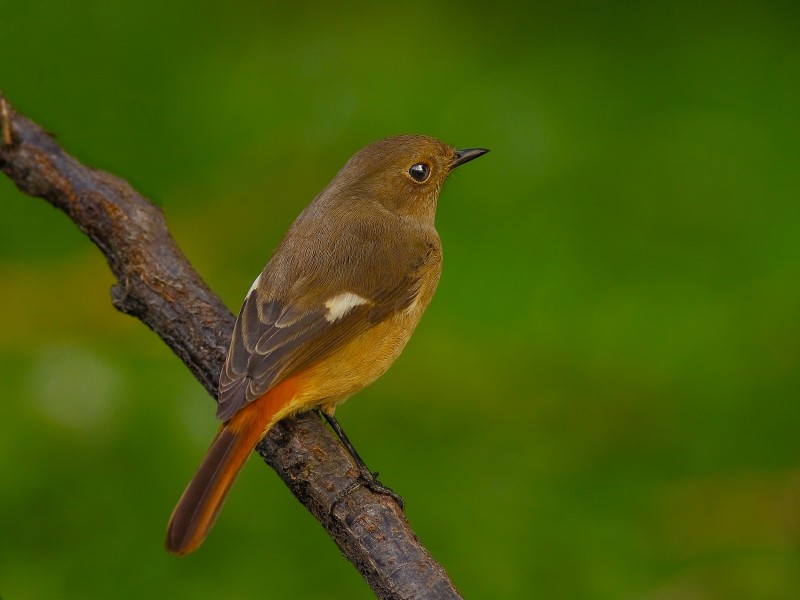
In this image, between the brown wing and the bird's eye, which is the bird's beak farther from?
the brown wing

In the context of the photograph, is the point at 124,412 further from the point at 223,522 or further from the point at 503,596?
the point at 503,596

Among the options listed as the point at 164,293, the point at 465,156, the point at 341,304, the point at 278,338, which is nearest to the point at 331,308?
the point at 341,304

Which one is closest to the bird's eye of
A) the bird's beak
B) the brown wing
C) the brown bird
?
the brown bird

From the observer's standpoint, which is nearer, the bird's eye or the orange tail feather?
the orange tail feather

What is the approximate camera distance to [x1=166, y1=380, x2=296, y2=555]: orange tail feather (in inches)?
115

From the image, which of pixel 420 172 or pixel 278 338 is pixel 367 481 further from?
pixel 420 172

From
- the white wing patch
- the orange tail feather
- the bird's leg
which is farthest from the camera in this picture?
the white wing patch

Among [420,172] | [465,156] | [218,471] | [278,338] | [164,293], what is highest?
[465,156]

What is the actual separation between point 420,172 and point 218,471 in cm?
152

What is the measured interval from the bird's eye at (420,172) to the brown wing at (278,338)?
0.64 m

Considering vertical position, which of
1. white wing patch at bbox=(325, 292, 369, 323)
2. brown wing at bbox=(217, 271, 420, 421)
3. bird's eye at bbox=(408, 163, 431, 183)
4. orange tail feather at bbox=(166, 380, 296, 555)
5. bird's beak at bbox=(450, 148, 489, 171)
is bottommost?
orange tail feather at bbox=(166, 380, 296, 555)

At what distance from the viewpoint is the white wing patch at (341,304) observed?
3.43 meters

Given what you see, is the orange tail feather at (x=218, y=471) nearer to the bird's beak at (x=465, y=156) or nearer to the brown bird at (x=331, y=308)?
the brown bird at (x=331, y=308)

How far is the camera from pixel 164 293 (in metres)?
3.61
